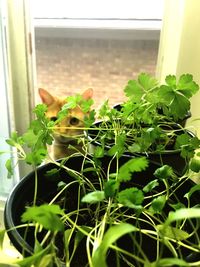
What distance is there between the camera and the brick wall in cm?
268

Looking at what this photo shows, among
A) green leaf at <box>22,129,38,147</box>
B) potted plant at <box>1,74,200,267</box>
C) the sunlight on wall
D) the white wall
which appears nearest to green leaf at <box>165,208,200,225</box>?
potted plant at <box>1,74,200,267</box>

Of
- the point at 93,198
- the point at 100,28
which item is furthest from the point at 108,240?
the point at 100,28

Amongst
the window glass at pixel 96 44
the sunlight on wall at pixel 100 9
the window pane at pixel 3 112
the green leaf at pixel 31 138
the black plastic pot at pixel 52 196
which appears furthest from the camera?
the window glass at pixel 96 44

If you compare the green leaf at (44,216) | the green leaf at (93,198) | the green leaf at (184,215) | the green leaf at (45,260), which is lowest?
the green leaf at (45,260)

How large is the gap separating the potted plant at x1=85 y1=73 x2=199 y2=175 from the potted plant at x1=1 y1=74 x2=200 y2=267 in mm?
32

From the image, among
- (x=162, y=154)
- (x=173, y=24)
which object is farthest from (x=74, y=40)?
(x=162, y=154)

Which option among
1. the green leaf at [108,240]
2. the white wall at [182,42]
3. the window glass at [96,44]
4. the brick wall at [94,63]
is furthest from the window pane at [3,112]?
the brick wall at [94,63]

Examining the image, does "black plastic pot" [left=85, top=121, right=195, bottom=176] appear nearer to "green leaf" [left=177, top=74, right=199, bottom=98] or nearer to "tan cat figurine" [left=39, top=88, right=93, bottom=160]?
"green leaf" [left=177, top=74, right=199, bottom=98]

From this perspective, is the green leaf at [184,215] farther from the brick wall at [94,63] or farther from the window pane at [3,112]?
the brick wall at [94,63]

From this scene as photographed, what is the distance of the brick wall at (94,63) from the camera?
8.78 feet

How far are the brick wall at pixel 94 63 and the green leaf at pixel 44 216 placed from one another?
2.40m

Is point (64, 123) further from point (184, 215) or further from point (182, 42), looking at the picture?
point (184, 215)

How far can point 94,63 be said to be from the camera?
2.83 m

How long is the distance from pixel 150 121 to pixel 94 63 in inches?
93.5
